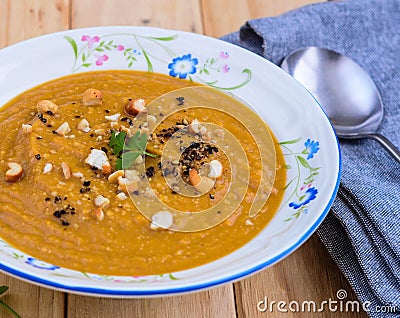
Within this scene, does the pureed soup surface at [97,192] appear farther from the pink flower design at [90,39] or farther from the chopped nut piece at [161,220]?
the pink flower design at [90,39]

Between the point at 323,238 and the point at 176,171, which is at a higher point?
the point at 176,171

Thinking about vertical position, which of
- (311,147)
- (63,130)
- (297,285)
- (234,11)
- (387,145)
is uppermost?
(63,130)

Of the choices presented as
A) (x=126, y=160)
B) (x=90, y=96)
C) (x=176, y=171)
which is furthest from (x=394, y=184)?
(x=90, y=96)

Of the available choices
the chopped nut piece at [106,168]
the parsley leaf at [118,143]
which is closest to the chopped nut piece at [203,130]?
the parsley leaf at [118,143]

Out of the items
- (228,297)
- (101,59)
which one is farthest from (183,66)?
(228,297)

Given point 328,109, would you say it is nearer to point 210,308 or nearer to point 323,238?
point 323,238

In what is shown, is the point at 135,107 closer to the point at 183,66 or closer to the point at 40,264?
the point at 183,66
